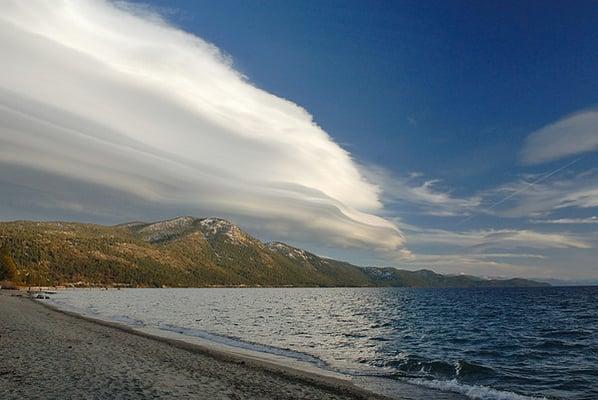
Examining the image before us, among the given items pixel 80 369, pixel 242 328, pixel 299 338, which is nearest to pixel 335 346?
pixel 299 338

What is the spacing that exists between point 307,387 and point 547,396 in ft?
49.8

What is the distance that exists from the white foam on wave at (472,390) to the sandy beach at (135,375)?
19.9 feet

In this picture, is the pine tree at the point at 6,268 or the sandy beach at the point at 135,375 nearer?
the sandy beach at the point at 135,375

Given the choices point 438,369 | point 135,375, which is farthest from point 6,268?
point 438,369

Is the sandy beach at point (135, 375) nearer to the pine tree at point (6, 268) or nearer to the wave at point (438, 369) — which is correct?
the wave at point (438, 369)

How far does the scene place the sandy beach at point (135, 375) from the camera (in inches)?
728

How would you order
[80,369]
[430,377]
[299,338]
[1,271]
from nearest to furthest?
[80,369] < [430,377] < [299,338] < [1,271]

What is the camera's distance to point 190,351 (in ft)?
117

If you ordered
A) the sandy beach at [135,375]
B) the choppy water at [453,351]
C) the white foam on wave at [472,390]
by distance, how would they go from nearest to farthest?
Answer: the sandy beach at [135,375] → the white foam on wave at [472,390] → the choppy water at [453,351]

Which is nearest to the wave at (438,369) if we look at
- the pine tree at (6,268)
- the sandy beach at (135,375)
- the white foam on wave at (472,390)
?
the white foam on wave at (472,390)

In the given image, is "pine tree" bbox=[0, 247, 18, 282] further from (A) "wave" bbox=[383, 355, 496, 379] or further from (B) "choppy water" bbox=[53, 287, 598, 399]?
(A) "wave" bbox=[383, 355, 496, 379]

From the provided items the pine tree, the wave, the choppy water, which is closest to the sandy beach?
the choppy water

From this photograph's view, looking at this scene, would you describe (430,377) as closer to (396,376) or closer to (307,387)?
(396,376)

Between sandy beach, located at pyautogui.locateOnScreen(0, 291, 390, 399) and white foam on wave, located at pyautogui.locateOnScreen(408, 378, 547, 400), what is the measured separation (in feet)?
19.9
